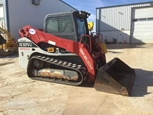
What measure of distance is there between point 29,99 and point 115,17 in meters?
19.0

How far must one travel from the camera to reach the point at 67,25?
19.0 feet

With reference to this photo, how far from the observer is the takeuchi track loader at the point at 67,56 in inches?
208

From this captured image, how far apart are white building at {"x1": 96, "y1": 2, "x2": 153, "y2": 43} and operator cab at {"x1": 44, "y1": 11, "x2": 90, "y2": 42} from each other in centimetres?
1522

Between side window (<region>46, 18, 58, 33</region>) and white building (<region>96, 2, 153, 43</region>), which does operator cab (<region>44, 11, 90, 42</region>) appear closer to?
side window (<region>46, 18, 58, 33</region>)

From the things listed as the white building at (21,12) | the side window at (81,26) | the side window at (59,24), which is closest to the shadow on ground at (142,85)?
the side window at (81,26)

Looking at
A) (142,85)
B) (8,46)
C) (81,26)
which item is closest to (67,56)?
(81,26)

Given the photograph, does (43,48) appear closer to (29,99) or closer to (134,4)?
(29,99)

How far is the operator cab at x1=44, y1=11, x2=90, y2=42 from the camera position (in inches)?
223

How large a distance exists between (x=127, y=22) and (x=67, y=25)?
16.2 m

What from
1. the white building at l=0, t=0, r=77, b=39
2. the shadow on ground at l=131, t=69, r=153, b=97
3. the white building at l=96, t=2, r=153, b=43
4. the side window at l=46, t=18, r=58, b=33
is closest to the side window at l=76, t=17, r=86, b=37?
the side window at l=46, t=18, r=58, b=33

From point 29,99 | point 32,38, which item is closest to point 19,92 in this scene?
point 29,99

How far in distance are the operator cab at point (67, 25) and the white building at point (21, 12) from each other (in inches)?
388

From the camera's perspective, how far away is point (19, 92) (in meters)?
5.00

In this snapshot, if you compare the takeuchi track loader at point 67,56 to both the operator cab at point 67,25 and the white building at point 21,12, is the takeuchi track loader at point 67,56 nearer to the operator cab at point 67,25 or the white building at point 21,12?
the operator cab at point 67,25
